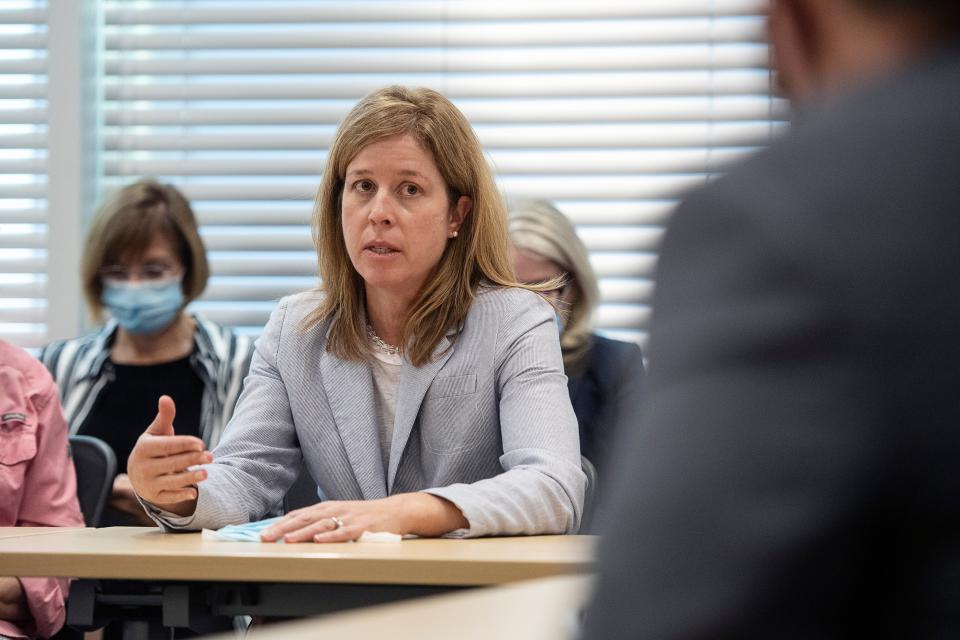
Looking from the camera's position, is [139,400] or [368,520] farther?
[139,400]

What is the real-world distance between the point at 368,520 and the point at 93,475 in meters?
1.17

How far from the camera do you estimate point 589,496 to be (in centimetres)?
265

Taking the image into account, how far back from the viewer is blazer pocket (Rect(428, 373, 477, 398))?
92.7 inches

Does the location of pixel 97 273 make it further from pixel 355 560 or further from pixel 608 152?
pixel 355 560

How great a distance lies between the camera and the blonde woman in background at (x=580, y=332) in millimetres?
3428

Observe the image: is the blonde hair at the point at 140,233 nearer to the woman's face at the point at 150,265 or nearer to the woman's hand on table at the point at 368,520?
the woman's face at the point at 150,265

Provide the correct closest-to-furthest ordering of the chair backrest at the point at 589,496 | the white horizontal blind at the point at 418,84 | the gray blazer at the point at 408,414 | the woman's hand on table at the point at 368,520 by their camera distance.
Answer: the woman's hand on table at the point at 368,520 → the gray blazer at the point at 408,414 → the chair backrest at the point at 589,496 → the white horizontal blind at the point at 418,84

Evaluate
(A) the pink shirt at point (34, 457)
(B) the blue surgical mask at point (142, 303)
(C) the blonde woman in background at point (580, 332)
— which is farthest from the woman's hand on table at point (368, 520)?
(B) the blue surgical mask at point (142, 303)

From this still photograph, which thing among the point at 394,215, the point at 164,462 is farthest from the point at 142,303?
the point at 164,462

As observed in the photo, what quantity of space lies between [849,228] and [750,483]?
0.12 metres

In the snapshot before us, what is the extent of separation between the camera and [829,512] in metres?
0.47

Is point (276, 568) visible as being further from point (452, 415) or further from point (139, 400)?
point (139, 400)

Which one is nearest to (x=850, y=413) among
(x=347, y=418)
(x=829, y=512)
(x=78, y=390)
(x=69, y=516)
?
(x=829, y=512)

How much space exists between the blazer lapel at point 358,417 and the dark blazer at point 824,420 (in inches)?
74.0
